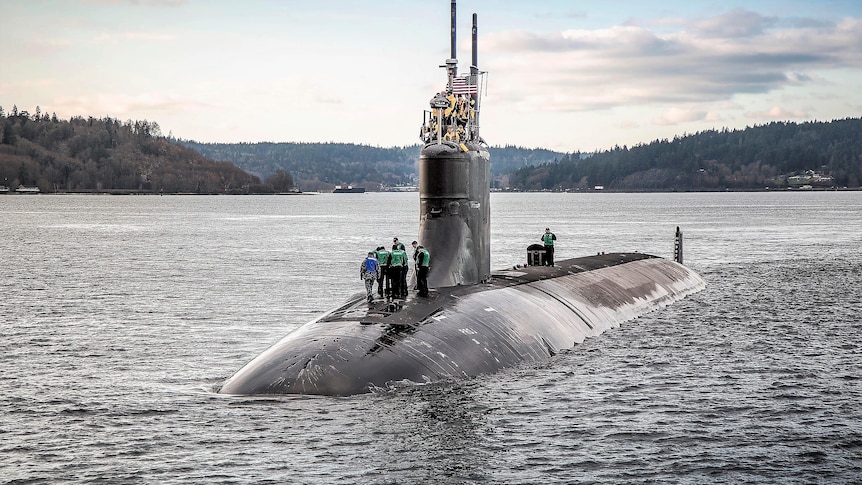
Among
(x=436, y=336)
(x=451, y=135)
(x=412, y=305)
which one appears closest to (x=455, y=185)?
(x=451, y=135)

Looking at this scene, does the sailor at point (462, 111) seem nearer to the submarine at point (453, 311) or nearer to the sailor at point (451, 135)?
the submarine at point (453, 311)

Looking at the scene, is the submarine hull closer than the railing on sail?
Yes

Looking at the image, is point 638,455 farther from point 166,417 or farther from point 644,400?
point 166,417

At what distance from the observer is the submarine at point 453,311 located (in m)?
20.4

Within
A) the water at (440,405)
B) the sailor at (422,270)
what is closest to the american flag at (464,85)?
the sailor at (422,270)

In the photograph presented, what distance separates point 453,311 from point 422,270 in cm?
179

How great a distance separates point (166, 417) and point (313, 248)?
61.6 meters

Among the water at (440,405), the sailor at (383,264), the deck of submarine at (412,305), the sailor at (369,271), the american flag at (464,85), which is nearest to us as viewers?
the water at (440,405)

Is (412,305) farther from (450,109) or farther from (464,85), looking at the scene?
(464,85)

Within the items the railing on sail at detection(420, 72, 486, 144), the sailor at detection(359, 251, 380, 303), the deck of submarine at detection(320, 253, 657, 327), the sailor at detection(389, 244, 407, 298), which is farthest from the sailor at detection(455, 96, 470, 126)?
the sailor at detection(359, 251, 380, 303)

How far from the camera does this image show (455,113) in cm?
2741

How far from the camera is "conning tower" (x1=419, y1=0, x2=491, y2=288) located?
2656 cm

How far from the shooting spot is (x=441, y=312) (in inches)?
922

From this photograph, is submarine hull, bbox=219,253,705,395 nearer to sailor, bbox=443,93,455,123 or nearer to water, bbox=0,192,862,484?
water, bbox=0,192,862,484
